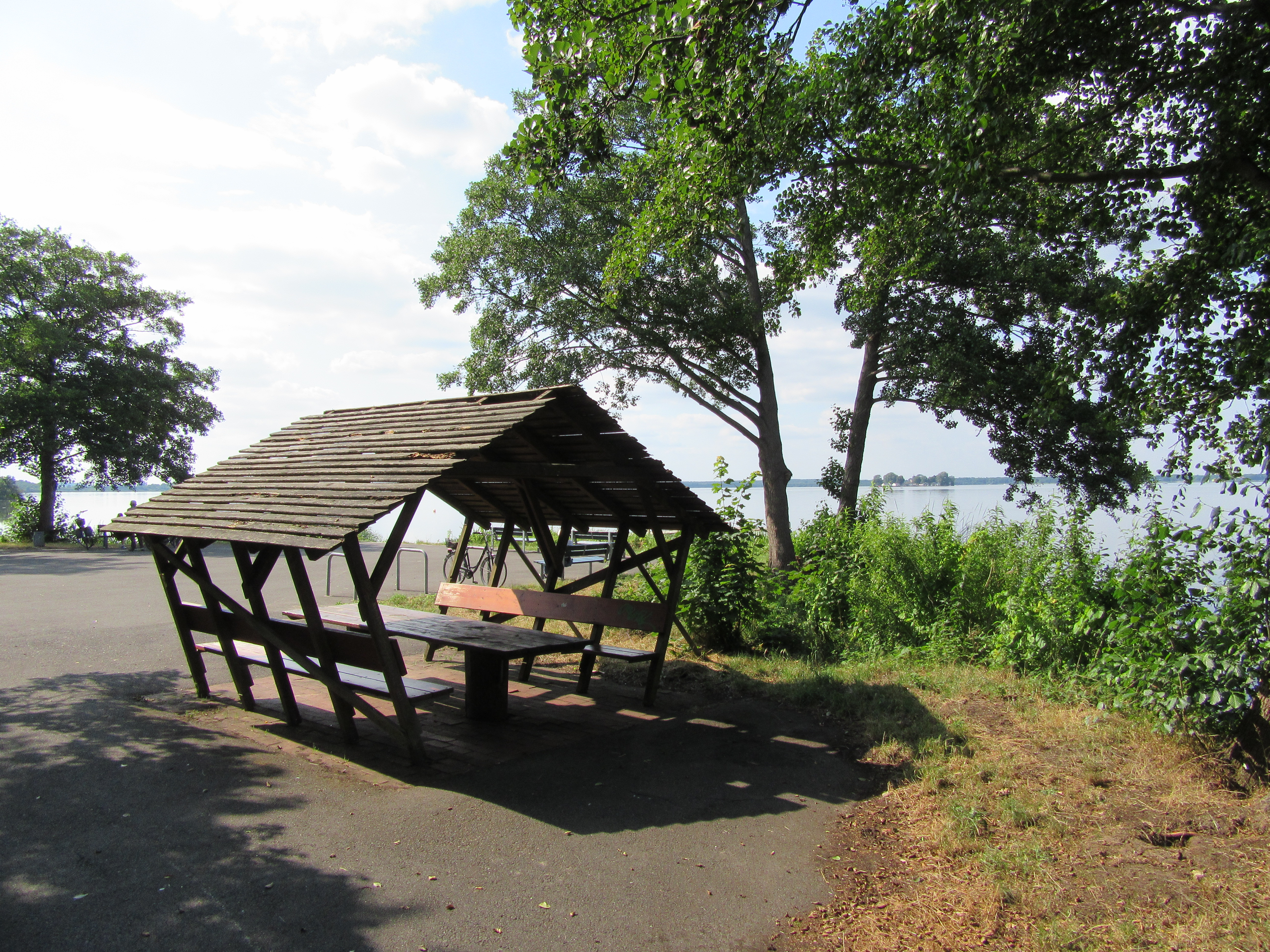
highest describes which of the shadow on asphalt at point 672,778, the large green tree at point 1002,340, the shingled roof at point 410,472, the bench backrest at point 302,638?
the large green tree at point 1002,340

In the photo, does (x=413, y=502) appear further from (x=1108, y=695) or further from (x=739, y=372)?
(x=739, y=372)

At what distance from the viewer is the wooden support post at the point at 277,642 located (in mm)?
5613

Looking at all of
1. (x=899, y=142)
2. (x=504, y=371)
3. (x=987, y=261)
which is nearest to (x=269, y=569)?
(x=899, y=142)

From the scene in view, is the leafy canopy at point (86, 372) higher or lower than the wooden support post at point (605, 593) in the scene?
higher

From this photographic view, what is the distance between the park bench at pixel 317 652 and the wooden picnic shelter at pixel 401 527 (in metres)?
0.02

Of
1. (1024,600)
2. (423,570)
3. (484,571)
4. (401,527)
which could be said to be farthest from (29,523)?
(1024,600)

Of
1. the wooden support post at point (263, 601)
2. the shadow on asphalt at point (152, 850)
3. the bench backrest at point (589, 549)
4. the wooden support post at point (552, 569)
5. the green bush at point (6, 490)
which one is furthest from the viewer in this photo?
the green bush at point (6, 490)

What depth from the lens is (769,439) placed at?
18.8 m

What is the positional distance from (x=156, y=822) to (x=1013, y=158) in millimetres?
9659

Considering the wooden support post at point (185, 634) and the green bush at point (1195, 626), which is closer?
the green bush at point (1195, 626)

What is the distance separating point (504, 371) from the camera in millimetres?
18641

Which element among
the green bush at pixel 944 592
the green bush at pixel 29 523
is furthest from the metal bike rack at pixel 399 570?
the green bush at pixel 29 523

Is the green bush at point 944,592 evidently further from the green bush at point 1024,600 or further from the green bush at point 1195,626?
the green bush at point 1195,626

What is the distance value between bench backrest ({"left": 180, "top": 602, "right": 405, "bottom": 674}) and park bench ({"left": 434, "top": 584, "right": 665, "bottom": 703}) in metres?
1.40
